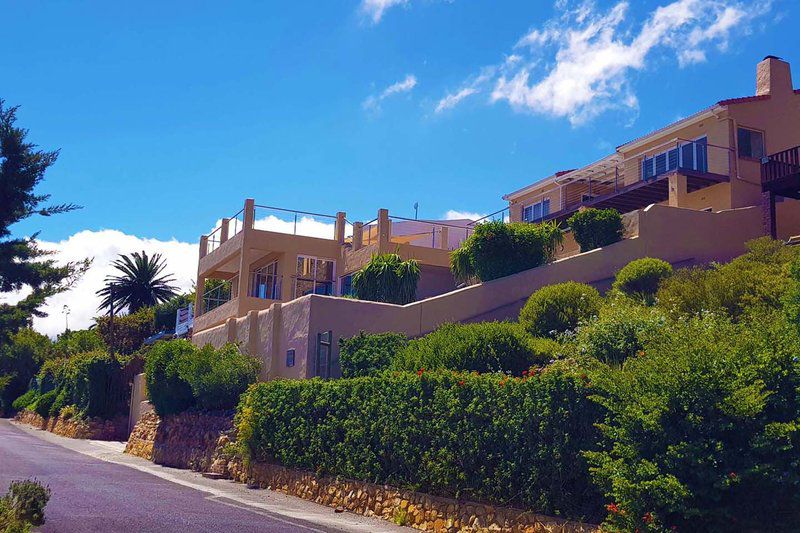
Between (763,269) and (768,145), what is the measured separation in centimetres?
1267

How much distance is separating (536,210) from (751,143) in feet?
34.1

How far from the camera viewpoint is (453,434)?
1480 cm

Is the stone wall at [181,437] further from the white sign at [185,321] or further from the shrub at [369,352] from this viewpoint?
the white sign at [185,321]

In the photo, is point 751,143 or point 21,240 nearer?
point 21,240

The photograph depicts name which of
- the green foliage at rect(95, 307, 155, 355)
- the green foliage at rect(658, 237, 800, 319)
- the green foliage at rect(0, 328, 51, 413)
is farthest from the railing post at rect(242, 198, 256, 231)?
the green foliage at rect(0, 328, 51, 413)

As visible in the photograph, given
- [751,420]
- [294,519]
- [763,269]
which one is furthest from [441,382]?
[763,269]

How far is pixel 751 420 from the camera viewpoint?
1032 cm

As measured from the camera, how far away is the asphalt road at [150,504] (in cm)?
1394

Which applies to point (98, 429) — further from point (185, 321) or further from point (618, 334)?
point (618, 334)

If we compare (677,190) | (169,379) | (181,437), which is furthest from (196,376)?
(677,190)

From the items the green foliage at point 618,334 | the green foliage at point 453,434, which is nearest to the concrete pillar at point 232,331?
the green foliage at point 453,434

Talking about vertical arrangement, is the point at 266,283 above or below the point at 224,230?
below

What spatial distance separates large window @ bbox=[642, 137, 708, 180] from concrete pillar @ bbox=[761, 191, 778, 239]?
7.97 feet

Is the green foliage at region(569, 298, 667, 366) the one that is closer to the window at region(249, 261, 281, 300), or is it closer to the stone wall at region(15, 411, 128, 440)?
the window at region(249, 261, 281, 300)
